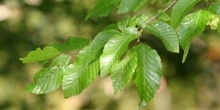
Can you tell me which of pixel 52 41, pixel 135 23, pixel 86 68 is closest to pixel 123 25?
pixel 135 23

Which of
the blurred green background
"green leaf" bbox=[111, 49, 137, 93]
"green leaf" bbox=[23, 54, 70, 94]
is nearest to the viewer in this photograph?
"green leaf" bbox=[111, 49, 137, 93]

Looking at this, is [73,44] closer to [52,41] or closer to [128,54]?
[128,54]

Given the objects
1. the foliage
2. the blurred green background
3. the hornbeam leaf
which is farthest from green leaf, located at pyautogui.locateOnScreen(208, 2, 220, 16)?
the blurred green background

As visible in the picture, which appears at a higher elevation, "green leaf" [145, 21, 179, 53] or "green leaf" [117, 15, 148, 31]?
"green leaf" [117, 15, 148, 31]

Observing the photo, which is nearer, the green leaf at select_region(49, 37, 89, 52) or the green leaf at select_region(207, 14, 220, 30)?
the green leaf at select_region(207, 14, 220, 30)

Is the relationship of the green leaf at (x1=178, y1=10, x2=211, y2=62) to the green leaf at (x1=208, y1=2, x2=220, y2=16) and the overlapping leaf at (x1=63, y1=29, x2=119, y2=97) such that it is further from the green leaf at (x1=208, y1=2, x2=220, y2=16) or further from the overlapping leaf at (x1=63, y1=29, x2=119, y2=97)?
the overlapping leaf at (x1=63, y1=29, x2=119, y2=97)

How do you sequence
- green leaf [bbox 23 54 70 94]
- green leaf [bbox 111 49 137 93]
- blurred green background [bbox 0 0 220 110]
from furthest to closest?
blurred green background [bbox 0 0 220 110] → green leaf [bbox 23 54 70 94] → green leaf [bbox 111 49 137 93]

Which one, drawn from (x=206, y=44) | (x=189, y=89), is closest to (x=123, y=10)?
(x=206, y=44)

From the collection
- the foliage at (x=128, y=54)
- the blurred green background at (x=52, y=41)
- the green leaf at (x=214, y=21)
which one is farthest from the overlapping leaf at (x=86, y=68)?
the blurred green background at (x=52, y=41)

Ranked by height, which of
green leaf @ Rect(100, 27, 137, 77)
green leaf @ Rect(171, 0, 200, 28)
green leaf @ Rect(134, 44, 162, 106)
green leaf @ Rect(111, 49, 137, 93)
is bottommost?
green leaf @ Rect(134, 44, 162, 106)
